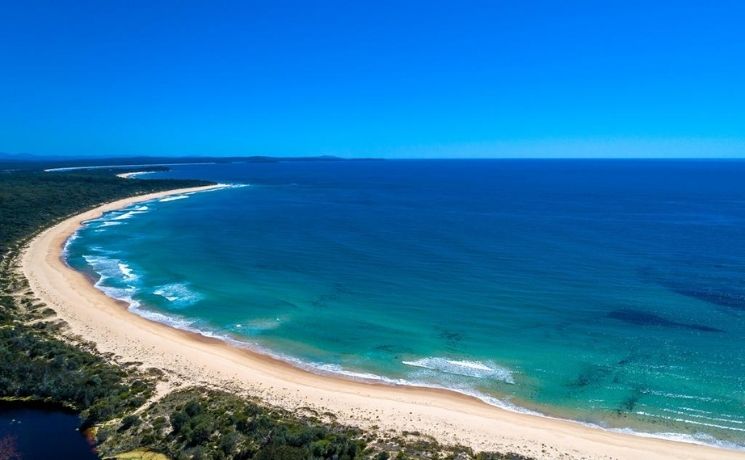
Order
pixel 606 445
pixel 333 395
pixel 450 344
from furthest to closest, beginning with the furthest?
pixel 450 344 < pixel 333 395 < pixel 606 445

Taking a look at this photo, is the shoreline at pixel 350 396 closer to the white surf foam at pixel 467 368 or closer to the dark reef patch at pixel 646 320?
the white surf foam at pixel 467 368

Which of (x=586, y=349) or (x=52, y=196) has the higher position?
(x=52, y=196)

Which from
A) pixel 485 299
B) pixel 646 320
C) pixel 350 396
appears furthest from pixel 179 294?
pixel 646 320

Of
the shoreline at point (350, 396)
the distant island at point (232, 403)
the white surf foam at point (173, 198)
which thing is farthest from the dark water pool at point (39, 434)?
the white surf foam at point (173, 198)

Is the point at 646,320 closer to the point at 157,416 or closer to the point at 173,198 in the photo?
the point at 157,416

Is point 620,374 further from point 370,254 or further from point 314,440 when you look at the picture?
point 370,254

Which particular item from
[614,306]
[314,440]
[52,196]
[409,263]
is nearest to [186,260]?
[409,263]
